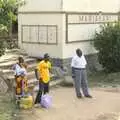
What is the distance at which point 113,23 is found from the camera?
22422 mm

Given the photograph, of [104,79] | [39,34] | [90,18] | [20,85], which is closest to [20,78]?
[20,85]

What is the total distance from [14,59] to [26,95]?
16.8 feet

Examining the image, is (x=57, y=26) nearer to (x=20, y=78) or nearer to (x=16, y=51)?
(x=16, y=51)

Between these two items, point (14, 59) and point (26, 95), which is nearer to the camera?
point (26, 95)

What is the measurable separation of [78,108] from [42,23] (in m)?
6.73

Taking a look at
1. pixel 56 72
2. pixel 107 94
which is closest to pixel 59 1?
pixel 56 72

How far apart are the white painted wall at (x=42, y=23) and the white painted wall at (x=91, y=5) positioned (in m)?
0.66

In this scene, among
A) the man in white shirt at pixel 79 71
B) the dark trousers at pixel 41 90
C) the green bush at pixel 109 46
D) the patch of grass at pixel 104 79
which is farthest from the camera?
the green bush at pixel 109 46

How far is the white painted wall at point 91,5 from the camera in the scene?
20.3 m

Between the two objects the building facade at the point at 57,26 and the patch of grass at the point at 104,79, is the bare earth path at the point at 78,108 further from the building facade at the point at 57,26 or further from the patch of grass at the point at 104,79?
the building facade at the point at 57,26

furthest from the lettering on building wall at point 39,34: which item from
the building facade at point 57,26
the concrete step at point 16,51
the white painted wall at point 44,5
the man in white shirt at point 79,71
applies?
the man in white shirt at point 79,71

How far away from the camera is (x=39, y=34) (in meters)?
20.7

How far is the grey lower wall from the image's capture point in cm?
2008

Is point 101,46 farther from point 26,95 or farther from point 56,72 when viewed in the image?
point 26,95
